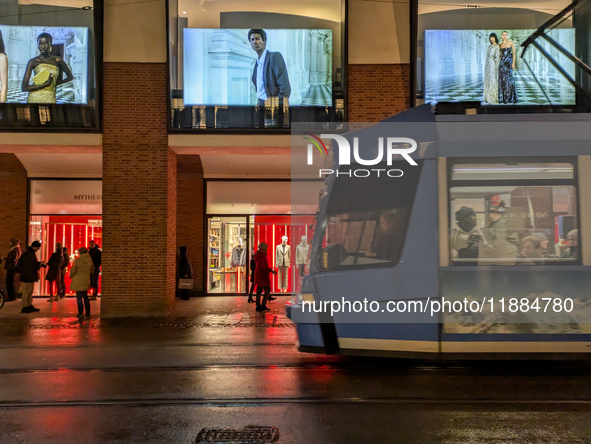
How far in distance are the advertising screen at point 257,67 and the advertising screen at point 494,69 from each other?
2.67 meters

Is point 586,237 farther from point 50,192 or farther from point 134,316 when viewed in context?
point 50,192

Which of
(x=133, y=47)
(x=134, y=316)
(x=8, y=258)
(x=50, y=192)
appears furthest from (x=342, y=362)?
(x=50, y=192)

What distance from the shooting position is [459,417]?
16.5 ft

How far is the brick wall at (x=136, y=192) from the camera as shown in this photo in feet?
39.8

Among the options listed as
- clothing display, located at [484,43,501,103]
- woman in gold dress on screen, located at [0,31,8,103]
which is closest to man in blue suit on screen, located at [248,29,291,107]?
clothing display, located at [484,43,501,103]

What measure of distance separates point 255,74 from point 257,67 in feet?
0.59

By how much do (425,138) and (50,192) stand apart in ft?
42.3

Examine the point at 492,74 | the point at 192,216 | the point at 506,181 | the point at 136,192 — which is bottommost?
the point at 192,216

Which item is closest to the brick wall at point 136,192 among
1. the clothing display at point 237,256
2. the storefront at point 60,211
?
the clothing display at point 237,256

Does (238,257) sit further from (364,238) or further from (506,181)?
(506,181)

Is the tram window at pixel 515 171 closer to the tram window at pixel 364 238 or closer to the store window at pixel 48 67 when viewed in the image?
the tram window at pixel 364 238

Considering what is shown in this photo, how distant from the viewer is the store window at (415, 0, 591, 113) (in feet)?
39.4

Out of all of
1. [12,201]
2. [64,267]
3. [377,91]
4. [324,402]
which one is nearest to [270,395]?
[324,402]

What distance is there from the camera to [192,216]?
52.1 feet
